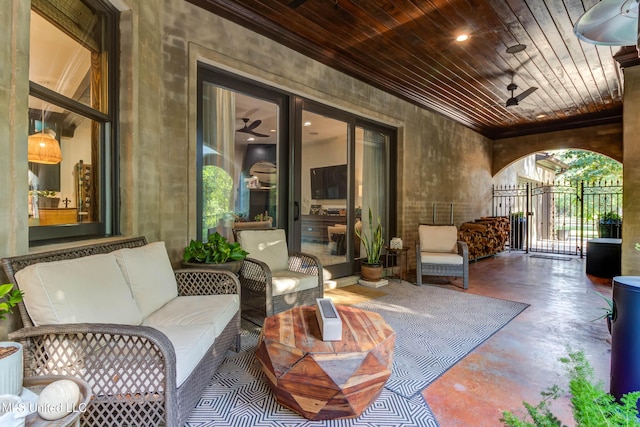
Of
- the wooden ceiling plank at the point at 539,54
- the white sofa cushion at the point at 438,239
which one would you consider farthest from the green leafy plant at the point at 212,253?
the wooden ceiling plank at the point at 539,54

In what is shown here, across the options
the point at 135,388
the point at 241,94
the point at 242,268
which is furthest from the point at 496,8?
the point at 135,388

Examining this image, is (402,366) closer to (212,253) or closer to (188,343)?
(188,343)

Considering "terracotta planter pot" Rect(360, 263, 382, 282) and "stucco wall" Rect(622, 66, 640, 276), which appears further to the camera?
"terracotta planter pot" Rect(360, 263, 382, 282)

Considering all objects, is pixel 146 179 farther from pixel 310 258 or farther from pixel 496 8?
pixel 496 8

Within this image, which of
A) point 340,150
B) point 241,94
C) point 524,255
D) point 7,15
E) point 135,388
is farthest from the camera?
point 524,255

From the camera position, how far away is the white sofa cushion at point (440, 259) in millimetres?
4309

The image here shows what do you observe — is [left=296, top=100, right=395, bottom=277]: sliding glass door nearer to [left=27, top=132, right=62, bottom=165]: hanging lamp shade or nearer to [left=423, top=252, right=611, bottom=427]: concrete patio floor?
[left=423, top=252, right=611, bottom=427]: concrete patio floor

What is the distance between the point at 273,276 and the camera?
9.50ft

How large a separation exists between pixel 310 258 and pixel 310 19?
8.13 feet

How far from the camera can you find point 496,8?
3.04 meters

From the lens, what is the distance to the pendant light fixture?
1788 millimetres

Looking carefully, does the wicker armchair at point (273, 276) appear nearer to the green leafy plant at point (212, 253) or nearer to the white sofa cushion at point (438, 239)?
the green leafy plant at point (212, 253)

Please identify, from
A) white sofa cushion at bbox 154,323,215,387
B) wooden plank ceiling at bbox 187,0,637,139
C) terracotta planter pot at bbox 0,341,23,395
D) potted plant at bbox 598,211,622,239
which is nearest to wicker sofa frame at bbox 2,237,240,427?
white sofa cushion at bbox 154,323,215,387

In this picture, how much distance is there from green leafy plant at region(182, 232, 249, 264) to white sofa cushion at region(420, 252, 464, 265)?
2760 millimetres
